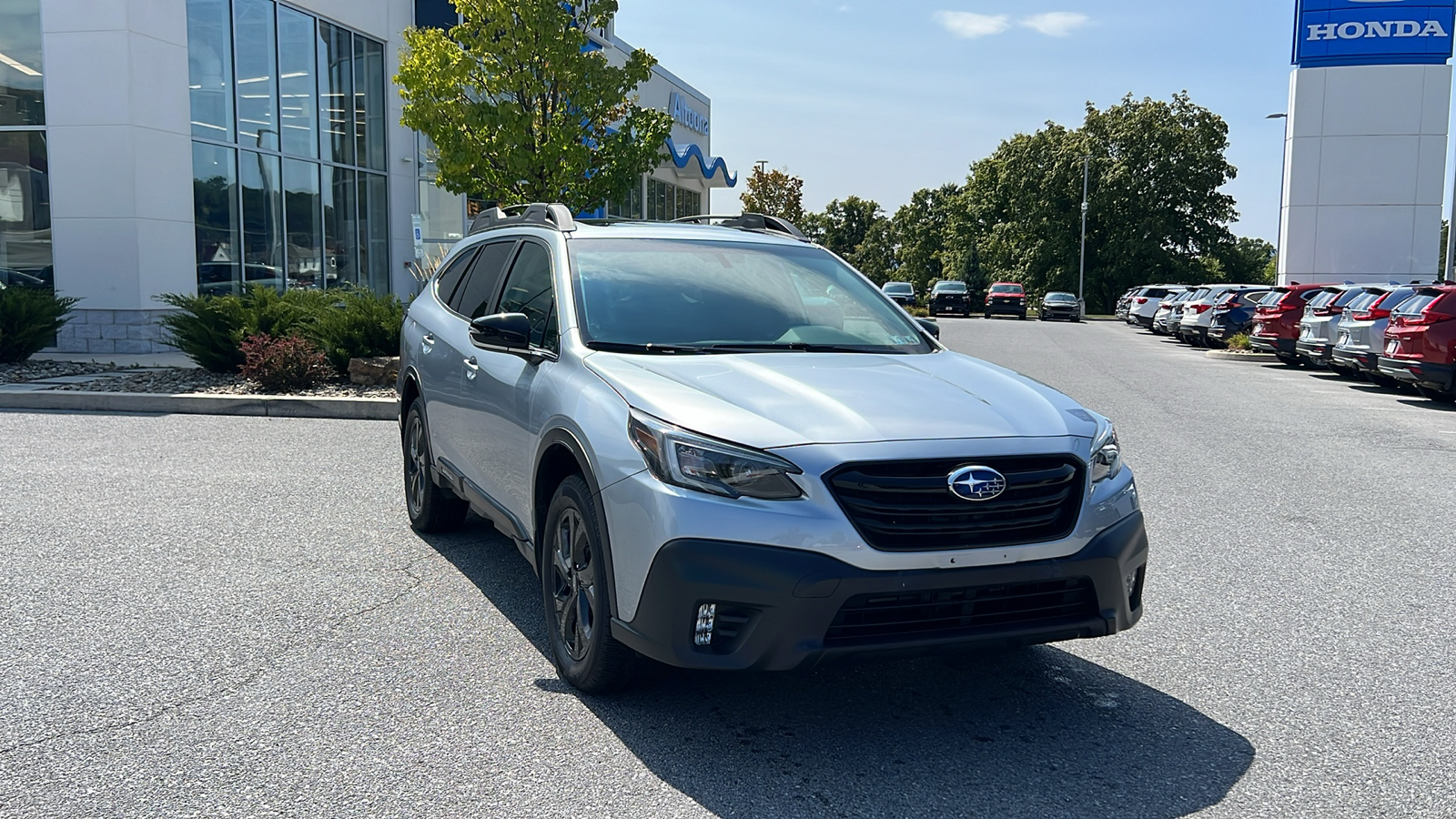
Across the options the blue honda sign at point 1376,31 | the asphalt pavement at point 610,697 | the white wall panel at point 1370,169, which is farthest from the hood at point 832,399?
the blue honda sign at point 1376,31

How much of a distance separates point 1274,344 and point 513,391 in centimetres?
2193

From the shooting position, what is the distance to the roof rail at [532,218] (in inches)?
214

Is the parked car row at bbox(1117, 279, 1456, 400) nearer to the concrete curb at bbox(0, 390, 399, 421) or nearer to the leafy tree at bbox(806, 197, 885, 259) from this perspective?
the concrete curb at bbox(0, 390, 399, 421)

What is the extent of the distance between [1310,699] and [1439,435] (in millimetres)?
9306

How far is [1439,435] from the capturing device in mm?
12062

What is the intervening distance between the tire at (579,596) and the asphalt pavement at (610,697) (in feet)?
Result: 0.44

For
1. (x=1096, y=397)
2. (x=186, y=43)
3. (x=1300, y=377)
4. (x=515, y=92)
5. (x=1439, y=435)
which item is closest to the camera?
(x=1439, y=435)

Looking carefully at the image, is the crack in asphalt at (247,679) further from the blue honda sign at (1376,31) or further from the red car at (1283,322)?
the blue honda sign at (1376,31)

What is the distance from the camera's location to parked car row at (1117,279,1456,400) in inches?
594

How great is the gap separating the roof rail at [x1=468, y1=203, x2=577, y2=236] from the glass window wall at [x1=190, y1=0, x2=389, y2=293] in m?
14.5

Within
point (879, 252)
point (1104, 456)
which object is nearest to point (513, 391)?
point (1104, 456)

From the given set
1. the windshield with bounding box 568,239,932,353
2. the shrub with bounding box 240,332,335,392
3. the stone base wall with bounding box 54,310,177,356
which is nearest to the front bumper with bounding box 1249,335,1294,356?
the shrub with bounding box 240,332,335,392

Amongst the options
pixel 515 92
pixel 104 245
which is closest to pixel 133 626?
pixel 515 92

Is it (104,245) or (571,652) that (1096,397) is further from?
(104,245)
